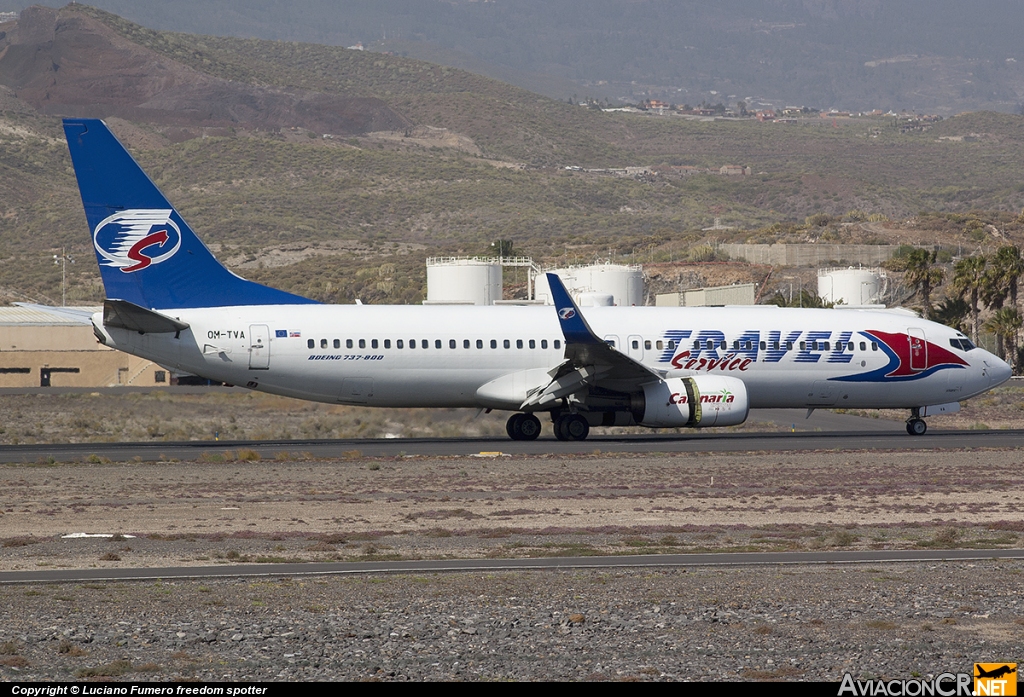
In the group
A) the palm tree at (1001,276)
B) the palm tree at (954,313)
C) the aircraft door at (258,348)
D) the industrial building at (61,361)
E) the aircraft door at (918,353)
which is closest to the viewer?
the aircraft door at (258,348)

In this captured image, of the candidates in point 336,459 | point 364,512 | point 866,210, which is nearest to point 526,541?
point 364,512

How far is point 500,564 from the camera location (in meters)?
14.9

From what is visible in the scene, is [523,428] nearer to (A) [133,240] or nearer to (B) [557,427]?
(B) [557,427]

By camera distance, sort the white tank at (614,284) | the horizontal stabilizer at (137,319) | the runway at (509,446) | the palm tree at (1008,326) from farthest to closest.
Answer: the palm tree at (1008,326) < the white tank at (614,284) < the runway at (509,446) < the horizontal stabilizer at (137,319)

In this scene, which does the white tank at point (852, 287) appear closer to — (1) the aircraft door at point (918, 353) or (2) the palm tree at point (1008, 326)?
(2) the palm tree at point (1008, 326)

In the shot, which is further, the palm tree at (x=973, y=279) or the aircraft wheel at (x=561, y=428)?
the palm tree at (x=973, y=279)

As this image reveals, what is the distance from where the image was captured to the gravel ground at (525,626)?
10.1m

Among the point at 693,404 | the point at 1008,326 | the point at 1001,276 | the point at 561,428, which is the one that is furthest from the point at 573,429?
the point at 1001,276

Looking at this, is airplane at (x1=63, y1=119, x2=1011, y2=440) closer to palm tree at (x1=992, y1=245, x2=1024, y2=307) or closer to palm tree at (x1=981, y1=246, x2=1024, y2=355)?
palm tree at (x1=981, y1=246, x2=1024, y2=355)

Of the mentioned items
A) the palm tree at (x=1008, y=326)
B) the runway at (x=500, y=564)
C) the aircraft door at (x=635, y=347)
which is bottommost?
the runway at (x=500, y=564)

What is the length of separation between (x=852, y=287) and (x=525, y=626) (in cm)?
6688

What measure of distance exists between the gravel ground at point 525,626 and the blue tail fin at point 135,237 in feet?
60.8

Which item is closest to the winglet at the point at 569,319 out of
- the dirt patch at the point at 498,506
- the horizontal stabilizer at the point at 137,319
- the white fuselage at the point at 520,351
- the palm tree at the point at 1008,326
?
the white fuselage at the point at 520,351

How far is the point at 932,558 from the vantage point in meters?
15.4
